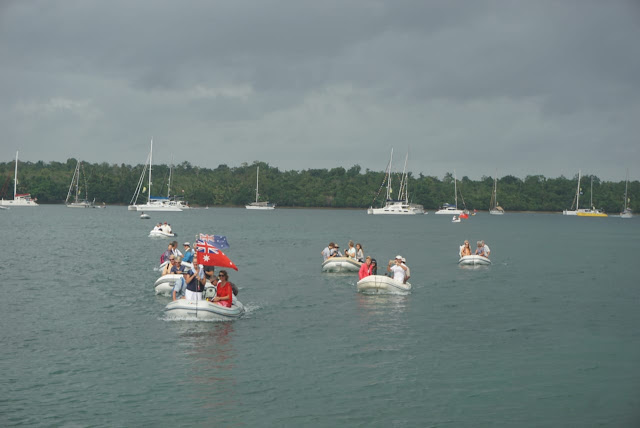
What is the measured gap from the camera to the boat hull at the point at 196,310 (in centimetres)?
2362

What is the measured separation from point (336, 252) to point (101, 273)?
14562mm

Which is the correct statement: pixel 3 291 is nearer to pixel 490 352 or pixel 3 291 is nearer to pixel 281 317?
pixel 281 317

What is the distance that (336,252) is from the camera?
4272 centimetres

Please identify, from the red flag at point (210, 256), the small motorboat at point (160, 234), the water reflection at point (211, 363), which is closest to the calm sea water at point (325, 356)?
the water reflection at point (211, 363)

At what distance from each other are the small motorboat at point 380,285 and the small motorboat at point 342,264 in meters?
8.97

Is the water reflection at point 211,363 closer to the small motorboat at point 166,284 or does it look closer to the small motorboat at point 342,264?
the small motorboat at point 166,284

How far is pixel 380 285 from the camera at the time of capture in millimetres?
31484

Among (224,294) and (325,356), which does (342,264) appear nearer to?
(224,294)

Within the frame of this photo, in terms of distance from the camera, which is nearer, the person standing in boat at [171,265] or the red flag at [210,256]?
the red flag at [210,256]

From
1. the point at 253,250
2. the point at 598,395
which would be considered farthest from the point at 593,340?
the point at 253,250

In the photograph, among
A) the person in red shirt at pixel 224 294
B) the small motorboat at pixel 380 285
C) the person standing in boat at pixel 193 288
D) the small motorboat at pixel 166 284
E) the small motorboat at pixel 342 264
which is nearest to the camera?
the person standing in boat at pixel 193 288

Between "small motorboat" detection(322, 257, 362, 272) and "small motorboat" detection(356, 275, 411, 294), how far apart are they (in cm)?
897

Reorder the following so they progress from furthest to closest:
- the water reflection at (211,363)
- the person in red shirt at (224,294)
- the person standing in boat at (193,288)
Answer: the person in red shirt at (224,294) → the person standing in boat at (193,288) → the water reflection at (211,363)

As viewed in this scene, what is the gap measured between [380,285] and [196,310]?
417 inches
